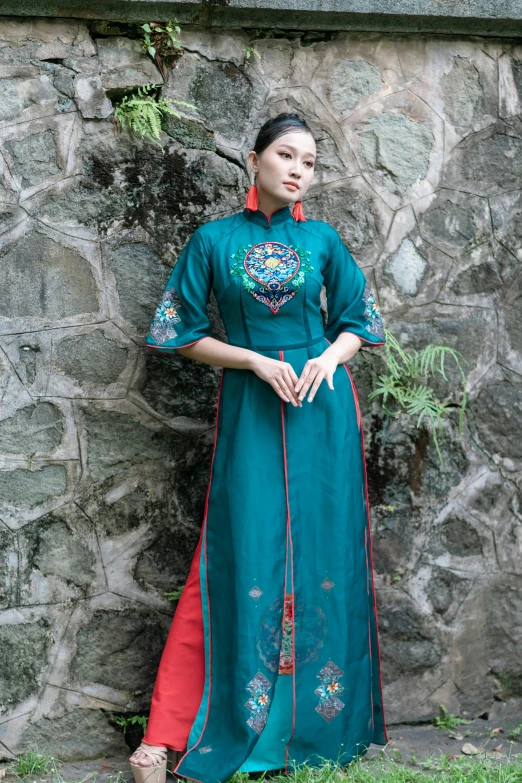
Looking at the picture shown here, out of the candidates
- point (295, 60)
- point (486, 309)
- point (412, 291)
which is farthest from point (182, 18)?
point (486, 309)

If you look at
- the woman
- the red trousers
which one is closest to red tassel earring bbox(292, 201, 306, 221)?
the woman

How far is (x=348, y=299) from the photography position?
8.48ft

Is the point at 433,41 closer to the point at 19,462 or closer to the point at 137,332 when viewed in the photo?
the point at 137,332

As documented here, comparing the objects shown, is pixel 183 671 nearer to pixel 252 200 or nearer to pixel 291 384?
pixel 291 384

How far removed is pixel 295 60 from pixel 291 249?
75 cm

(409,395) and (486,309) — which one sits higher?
(486,309)

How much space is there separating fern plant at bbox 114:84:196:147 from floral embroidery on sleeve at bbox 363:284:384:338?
0.79 metres

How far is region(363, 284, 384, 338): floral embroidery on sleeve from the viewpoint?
2596 millimetres

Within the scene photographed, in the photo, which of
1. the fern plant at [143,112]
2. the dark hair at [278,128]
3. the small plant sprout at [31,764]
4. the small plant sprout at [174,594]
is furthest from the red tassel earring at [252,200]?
the small plant sprout at [31,764]

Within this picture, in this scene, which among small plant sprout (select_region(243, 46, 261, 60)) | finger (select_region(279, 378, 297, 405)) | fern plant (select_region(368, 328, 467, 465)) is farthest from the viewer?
fern plant (select_region(368, 328, 467, 465))

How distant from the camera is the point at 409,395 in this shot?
2.91 meters

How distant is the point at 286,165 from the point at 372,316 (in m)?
0.52

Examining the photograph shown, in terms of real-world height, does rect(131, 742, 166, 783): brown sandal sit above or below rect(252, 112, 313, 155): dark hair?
below

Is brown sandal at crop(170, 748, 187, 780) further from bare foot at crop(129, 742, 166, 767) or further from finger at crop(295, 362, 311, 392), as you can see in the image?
finger at crop(295, 362, 311, 392)
